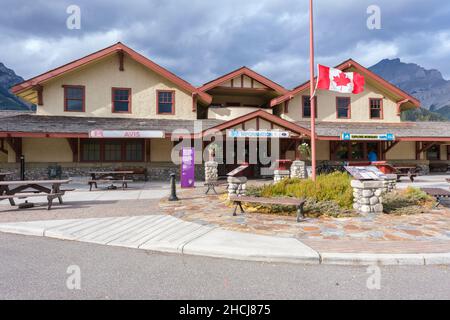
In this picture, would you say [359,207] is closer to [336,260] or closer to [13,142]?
[336,260]

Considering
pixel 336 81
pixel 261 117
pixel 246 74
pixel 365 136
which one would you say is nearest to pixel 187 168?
pixel 261 117

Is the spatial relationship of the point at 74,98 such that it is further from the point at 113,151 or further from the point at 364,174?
the point at 364,174

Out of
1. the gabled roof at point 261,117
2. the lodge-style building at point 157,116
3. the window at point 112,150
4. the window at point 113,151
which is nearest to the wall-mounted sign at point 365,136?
the lodge-style building at point 157,116

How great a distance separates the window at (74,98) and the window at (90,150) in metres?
2.50

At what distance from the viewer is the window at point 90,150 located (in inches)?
707

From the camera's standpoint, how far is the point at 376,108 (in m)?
22.1

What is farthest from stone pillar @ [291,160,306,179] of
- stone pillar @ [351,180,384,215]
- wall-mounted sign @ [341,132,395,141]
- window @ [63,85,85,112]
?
window @ [63,85,85,112]

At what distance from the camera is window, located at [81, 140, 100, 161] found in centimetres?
1795

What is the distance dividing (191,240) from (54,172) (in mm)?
15402

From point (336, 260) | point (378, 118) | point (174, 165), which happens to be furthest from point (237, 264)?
point (378, 118)

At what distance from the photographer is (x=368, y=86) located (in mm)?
22016
